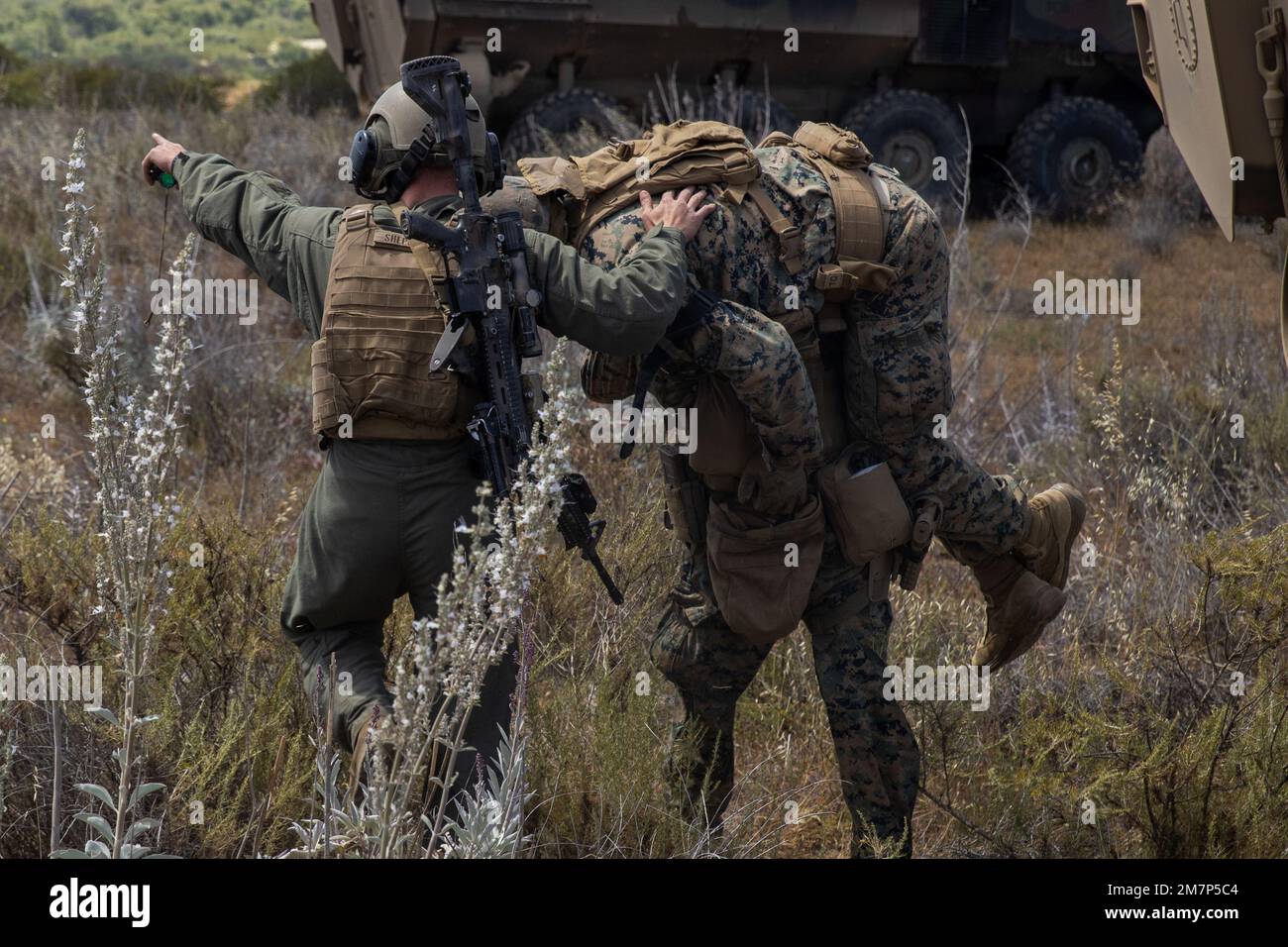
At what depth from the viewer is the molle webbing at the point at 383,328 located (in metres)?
2.88

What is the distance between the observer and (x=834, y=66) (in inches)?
476

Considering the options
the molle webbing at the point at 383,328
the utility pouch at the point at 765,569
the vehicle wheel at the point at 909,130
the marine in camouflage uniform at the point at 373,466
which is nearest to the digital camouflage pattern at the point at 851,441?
the utility pouch at the point at 765,569

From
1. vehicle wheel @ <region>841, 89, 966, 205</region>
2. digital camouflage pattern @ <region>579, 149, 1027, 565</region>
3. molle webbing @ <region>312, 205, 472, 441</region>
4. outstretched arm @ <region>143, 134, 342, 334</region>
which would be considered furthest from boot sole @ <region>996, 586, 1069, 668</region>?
vehicle wheel @ <region>841, 89, 966, 205</region>

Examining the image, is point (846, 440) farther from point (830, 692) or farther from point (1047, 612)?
point (1047, 612)

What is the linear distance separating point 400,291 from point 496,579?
923 mm

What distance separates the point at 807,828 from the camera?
12.3 ft

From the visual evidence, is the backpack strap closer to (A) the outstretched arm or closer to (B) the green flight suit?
(B) the green flight suit

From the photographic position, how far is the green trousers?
3000 mm

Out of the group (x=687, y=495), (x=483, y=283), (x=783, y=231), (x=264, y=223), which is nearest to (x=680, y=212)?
(x=783, y=231)

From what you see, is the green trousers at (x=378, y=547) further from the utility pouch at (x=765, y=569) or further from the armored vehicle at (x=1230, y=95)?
the armored vehicle at (x=1230, y=95)

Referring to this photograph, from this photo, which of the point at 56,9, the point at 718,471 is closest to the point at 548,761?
the point at 718,471

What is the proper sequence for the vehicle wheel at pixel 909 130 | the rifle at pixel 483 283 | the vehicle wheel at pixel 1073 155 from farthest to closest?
1. the vehicle wheel at pixel 1073 155
2. the vehicle wheel at pixel 909 130
3. the rifle at pixel 483 283

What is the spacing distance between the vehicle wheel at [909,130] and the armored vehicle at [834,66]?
1 centimetres

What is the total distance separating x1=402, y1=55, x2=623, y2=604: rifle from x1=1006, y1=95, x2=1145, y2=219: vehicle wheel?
10.2 m
